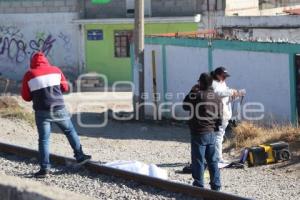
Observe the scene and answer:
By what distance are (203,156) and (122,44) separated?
22233 mm

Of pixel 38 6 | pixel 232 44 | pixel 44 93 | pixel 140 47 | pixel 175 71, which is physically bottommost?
pixel 175 71

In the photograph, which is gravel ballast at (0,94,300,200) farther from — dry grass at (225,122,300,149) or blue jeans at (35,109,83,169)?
dry grass at (225,122,300,149)

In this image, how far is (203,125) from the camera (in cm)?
930

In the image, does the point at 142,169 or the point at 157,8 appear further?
the point at 157,8

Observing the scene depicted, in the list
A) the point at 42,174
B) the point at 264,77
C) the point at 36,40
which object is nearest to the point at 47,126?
the point at 42,174

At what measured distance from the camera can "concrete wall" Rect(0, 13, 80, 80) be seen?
31828 millimetres

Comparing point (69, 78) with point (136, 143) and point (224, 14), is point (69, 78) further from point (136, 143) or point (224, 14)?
point (136, 143)

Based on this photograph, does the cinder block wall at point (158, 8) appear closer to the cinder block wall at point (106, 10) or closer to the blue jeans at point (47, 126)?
the cinder block wall at point (106, 10)

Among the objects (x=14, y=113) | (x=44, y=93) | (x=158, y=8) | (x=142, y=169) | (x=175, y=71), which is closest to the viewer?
(x=44, y=93)

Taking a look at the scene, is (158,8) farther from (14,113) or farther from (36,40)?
(14,113)

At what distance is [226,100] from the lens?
11.5 m

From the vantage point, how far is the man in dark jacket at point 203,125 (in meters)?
9.30

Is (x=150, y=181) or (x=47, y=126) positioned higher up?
(x=47, y=126)

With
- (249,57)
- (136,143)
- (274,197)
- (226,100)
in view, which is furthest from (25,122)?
Answer: (274,197)
